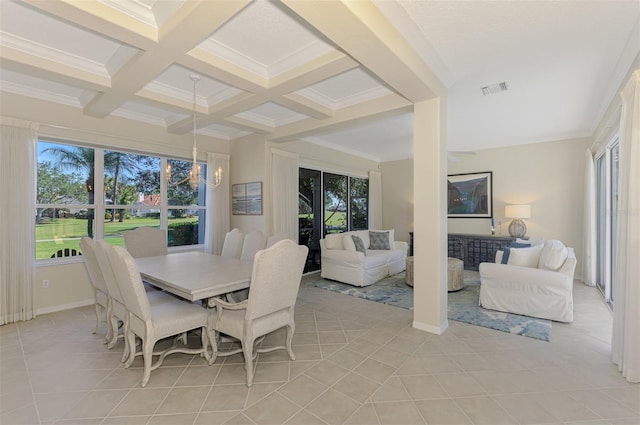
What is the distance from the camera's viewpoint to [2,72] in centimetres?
317

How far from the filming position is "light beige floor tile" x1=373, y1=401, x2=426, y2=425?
186 centimetres

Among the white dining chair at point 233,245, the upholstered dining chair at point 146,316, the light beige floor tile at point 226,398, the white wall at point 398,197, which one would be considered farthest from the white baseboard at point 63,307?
the white wall at point 398,197

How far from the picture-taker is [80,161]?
416cm

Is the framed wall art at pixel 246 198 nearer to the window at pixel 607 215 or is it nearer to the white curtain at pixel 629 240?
the white curtain at pixel 629 240

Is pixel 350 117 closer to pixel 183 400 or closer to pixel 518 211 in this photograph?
pixel 183 400

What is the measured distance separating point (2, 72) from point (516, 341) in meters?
6.00

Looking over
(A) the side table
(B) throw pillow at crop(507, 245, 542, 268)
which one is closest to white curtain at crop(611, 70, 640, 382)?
(B) throw pillow at crop(507, 245, 542, 268)

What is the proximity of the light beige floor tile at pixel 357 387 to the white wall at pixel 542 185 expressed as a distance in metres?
5.35

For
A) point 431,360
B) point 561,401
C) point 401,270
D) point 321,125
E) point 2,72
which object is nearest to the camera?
point 561,401

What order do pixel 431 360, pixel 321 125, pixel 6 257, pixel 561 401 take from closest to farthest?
pixel 561 401 → pixel 431 360 → pixel 6 257 → pixel 321 125

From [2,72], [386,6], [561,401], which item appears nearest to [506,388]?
[561,401]

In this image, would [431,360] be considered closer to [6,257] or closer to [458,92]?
[458,92]

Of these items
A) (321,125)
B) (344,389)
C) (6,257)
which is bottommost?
(344,389)

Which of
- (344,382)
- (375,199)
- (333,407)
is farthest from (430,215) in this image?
(375,199)
